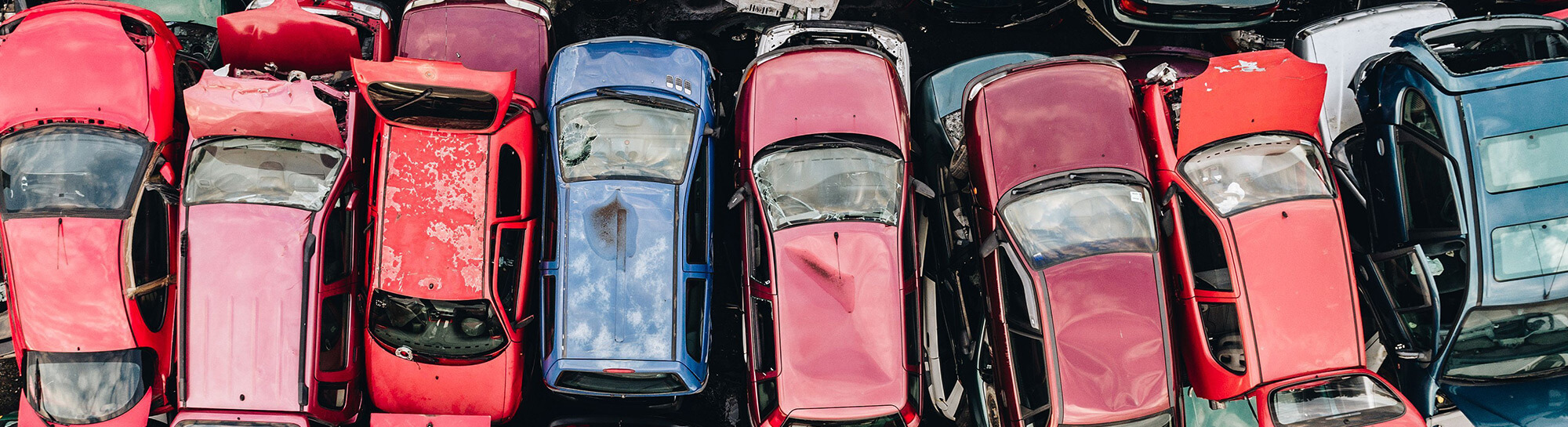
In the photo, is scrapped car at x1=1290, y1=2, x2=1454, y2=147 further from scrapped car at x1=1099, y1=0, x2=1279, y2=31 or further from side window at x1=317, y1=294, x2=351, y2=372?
side window at x1=317, y1=294, x2=351, y2=372

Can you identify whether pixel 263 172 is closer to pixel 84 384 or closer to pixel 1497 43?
pixel 84 384

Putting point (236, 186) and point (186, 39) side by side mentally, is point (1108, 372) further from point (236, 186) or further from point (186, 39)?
point (186, 39)

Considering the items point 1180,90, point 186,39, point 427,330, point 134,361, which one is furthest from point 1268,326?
point 186,39

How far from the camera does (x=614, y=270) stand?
5.05 metres

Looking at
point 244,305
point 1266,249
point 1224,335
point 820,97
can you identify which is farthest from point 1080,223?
point 244,305

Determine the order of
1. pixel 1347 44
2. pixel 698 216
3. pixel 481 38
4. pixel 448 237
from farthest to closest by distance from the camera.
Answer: pixel 1347 44
pixel 481 38
pixel 698 216
pixel 448 237

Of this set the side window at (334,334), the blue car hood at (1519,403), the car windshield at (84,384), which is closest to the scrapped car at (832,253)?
the side window at (334,334)

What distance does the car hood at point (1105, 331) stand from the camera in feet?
15.6

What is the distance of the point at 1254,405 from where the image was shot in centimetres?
503

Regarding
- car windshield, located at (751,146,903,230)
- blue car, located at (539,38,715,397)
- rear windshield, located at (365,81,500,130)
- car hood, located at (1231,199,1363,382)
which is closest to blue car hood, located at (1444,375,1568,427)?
car hood, located at (1231,199,1363,382)

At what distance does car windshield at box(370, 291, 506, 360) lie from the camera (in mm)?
5168

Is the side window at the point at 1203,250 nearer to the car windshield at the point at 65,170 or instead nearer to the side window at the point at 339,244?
the side window at the point at 339,244

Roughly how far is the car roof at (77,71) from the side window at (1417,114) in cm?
863

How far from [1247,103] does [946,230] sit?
2.13 m
